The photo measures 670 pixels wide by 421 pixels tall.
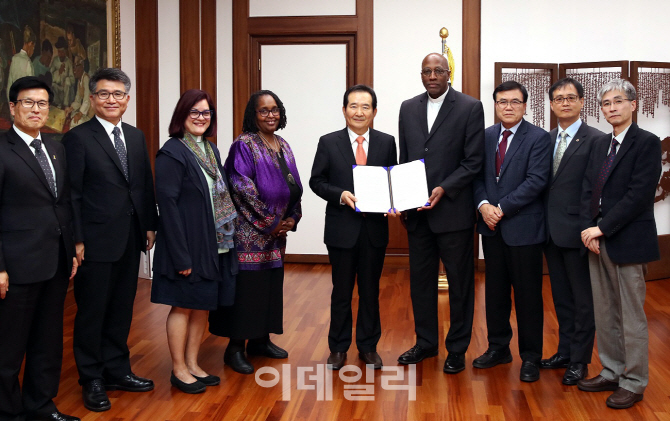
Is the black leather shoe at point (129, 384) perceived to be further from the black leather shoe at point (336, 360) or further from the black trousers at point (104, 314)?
the black leather shoe at point (336, 360)

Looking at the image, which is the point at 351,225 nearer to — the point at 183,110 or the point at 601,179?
the point at 183,110

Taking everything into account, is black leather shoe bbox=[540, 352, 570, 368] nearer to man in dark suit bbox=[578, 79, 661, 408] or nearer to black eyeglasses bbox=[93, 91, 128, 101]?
man in dark suit bbox=[578, 79, 661, 408]

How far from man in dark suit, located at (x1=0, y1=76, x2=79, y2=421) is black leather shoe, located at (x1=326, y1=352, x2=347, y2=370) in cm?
139

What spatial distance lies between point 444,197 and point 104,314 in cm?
186

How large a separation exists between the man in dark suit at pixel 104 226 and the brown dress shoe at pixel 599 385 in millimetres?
2231

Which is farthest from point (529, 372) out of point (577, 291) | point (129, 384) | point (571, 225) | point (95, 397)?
point (95, 397)

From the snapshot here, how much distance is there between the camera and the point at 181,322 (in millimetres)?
3516

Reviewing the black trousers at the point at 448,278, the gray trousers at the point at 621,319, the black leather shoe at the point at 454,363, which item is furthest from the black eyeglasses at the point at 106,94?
the gray trousers at the point at 621,319

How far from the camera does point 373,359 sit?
389 cm

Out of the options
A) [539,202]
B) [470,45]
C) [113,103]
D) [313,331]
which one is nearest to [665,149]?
[470,45]

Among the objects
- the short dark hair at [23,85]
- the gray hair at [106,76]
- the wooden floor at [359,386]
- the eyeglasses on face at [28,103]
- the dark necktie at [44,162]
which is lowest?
the wooden floor at [359,386]

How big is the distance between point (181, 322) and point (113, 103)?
114cm

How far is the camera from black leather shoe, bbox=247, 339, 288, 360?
4.11 m

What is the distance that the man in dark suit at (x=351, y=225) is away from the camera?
12.4ft
